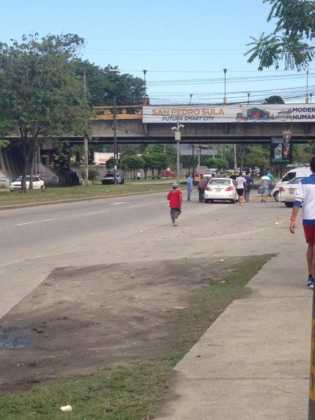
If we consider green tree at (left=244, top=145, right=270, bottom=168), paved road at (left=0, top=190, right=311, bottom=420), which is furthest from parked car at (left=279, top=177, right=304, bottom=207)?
green tree at (left=244, top=145, right=270, bottom=168)

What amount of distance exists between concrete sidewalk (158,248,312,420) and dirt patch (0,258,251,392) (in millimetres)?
624

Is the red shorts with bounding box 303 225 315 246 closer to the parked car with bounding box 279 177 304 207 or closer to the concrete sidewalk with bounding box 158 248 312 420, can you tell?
the concrete sidewalk with bounding box 158 248 312 420

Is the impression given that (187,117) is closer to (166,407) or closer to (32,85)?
(32,85)

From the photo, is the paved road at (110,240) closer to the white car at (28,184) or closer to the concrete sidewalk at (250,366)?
the concrete sidewalk at (250,366)

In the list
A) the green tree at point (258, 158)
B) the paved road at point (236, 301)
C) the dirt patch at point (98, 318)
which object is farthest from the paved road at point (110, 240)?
the green tree at point (258, 158)

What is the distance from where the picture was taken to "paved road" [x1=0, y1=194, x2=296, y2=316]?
15266 mm

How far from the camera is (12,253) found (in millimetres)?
17484

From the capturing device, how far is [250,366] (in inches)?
261

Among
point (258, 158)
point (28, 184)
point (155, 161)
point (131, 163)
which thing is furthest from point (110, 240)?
point (258, 158)

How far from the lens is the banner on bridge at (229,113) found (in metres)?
74.4

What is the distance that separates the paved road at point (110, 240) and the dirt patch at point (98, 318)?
0.71 meters

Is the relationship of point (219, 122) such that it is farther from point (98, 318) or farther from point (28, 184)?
point (98, 318)

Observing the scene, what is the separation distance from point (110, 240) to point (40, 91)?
35.6m

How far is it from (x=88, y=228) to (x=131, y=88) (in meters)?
144
